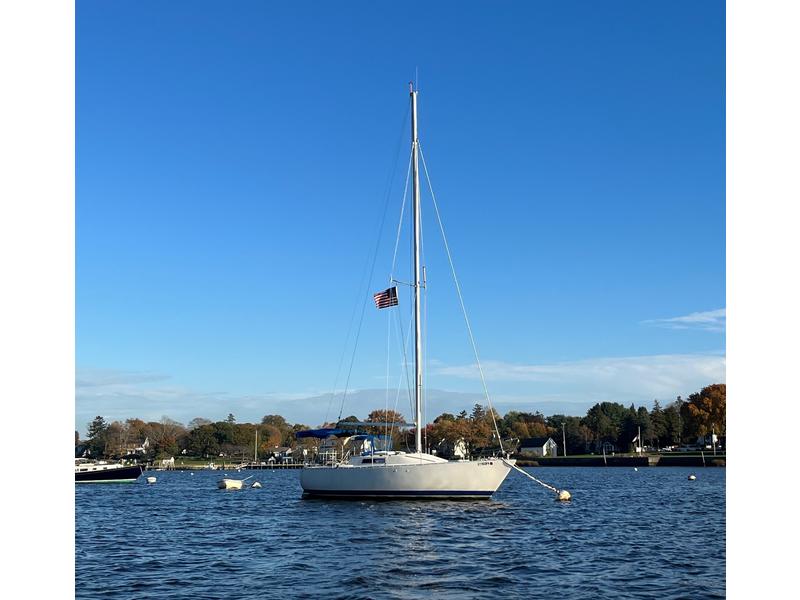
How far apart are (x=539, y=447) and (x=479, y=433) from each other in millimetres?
14685

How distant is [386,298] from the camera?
139ft

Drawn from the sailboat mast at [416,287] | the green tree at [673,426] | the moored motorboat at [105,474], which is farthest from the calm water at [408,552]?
the green tree at [673,426]

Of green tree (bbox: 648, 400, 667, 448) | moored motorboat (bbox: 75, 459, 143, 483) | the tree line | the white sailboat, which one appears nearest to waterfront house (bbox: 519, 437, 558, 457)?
the tree line

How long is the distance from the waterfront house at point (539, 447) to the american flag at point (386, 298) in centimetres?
13124

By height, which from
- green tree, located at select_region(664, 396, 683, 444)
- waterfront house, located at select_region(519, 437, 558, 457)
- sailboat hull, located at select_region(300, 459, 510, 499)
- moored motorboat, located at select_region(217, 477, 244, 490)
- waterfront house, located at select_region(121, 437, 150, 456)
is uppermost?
sailboat hull, located at select_region(300, 459, 510, 499)

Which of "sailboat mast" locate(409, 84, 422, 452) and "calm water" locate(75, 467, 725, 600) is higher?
"sailboat mast" locate(409, 84, 422, 452)

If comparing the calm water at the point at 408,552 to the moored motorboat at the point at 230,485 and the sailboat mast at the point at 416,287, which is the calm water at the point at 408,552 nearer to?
the sailboat mast at the point at 416,287

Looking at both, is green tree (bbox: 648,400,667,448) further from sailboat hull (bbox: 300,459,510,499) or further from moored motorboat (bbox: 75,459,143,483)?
sailboat hull (bbox: 300,459,510,499)

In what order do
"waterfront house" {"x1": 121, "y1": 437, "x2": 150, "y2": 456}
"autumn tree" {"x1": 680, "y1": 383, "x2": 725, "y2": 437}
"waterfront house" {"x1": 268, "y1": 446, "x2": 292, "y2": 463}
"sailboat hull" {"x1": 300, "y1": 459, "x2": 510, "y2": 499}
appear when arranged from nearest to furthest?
"sailboat hull" {"x1": 300, "y1": 459, "x2": 510, "y2": 499} < "autumn tree" {"x1": 680, "y1": 383, "x2": 725, "y2": 437} < "waterfront house" {"x1": 268, "y1": 446, "x2": 292, "y2": 463} < "waterfront house" {"x1": 121, "y1": 437, "x2": 150, "y2": 456}

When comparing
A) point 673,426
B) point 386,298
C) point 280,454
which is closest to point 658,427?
point 673,426

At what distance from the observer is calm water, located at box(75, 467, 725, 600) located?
1816 cm

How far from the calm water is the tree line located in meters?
99.2

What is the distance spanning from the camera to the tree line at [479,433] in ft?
520
